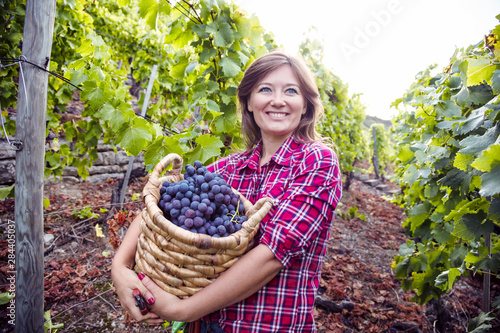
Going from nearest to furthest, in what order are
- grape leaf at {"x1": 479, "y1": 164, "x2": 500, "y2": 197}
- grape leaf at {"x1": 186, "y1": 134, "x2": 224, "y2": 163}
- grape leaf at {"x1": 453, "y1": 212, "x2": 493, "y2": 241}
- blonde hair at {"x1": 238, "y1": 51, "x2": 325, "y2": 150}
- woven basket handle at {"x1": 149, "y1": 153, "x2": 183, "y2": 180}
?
1. grape leaf at {"x1": 479, "y1": 164, "x2": 500, "y2": 197}
2. woven basket handle at {"x1": 149, "y1": 153, "x2": 183, "y2": 180}
3. grape leaf at {"x1": 453, "y1": 212, "x2": 493, "y2": 241}
4. blonde hair at {"x1": 238, "y1": 51, "x2": 325, "y2": 150}
5. grape leaf at {"x1": 186, "y1": 134, "x2": 224, "y2": 163}

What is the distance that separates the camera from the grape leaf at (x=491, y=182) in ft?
2.27

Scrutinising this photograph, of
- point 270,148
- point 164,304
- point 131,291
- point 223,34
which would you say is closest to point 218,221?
point 164,304

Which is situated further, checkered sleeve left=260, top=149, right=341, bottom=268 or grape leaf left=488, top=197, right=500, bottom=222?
checkered sleeve left=260, top=149, right=341, bottom=268

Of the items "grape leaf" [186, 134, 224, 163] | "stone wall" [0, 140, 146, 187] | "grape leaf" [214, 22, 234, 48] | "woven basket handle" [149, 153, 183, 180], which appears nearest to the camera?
"woven basket handle" [149, 153, 183, 180]

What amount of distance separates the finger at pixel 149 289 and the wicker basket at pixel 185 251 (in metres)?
0.02

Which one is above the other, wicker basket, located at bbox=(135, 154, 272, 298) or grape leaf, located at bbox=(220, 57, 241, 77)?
grape leaf, located at bbox=(220, 57, 241, 77)

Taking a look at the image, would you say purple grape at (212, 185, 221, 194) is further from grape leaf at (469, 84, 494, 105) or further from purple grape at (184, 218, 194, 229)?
grape leaf at (469, 84, 494, 105)

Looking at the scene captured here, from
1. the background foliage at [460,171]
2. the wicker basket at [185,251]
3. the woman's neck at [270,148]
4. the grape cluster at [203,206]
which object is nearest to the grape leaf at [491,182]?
the background foliage at [460,171]

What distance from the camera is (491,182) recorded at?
0.71m

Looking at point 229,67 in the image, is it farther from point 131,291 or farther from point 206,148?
point 131,291

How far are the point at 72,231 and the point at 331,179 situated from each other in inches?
156

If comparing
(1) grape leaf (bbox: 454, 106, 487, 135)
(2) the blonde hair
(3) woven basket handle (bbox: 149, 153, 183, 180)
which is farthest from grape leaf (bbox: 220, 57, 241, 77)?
(1) grape leaf (bbox: 454, 106, 487, 135)

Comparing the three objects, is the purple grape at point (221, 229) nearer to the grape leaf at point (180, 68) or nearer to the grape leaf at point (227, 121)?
the grape leaf at point (227, 121)

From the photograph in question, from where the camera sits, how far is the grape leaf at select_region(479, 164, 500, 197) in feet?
2.27
